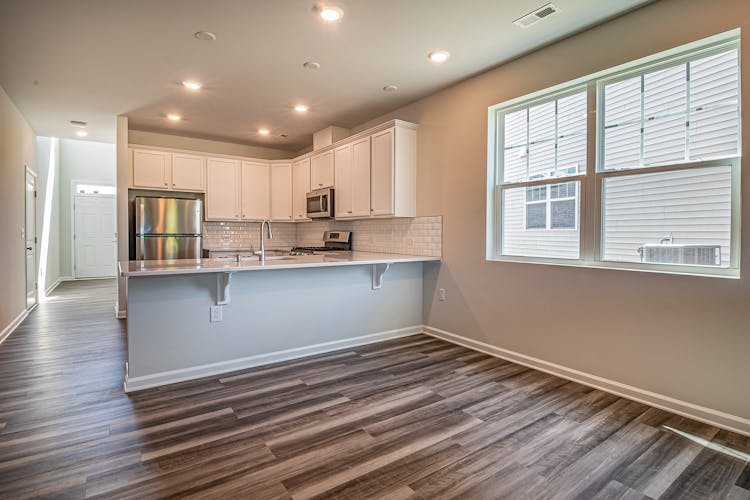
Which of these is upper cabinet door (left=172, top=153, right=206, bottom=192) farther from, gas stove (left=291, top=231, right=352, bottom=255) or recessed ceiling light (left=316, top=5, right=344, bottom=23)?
recessed ceiling light (left=316, top=5, right=344, bottom=23)

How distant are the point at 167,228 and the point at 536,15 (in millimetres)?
4986

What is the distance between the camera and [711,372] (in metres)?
2.36

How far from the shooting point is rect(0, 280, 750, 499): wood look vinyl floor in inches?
69.7

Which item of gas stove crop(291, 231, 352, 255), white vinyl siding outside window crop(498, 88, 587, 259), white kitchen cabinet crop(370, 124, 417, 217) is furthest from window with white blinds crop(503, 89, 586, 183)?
gas stove crop(291, 231, 352, 255)

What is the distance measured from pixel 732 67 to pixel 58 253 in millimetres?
10873

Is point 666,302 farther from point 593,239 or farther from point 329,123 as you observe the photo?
point 329,123

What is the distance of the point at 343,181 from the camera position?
509 centimetres

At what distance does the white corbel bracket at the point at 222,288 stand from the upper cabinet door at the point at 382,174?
191 cm

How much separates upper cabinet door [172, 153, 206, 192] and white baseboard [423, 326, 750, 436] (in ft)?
14.3

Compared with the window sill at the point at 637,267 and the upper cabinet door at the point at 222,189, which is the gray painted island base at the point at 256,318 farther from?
the upper cabinet door at the point at 222,189

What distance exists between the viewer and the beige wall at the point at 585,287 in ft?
7.59

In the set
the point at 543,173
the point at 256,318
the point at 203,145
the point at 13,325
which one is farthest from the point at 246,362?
the point at 203,145

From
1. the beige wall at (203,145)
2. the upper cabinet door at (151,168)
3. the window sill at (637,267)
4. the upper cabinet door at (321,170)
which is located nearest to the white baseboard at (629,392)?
the window sill at (637,267)

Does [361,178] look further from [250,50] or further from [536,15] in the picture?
[536,15]
